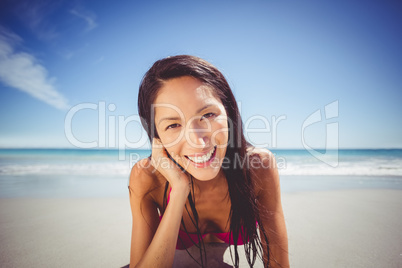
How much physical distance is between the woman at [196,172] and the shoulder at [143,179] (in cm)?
1

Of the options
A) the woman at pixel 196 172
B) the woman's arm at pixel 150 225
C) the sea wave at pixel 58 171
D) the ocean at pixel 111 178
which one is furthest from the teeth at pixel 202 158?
the sea wave at pixel 58 171

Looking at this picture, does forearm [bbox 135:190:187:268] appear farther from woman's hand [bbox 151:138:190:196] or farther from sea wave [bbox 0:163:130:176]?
sea wave [bbox 0:163:130:176]

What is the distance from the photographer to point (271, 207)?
2014 mm

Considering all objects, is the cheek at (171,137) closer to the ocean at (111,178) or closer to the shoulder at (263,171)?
the shoulder at (263,171)

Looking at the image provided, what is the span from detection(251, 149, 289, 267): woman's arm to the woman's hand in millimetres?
798

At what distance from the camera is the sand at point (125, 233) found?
7.77 feet

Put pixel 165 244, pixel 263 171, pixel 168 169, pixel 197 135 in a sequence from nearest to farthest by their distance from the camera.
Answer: pixel 165 244
pixel 197 135
pixel 168 169
pixel 263 171

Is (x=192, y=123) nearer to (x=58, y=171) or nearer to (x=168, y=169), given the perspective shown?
(x=168, y=169)

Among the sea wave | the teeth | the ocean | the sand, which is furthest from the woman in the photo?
the sea wave

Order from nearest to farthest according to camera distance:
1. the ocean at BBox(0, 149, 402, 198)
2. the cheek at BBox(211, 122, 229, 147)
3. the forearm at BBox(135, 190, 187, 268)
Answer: the forearm at BBox(135, 190, 187, 268) → the cheek at BBox(211, 122, 229, 147) → the ocean at BBox(0, 149, 402, 198)

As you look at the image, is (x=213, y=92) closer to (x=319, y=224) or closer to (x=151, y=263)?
(x=151, y=263)

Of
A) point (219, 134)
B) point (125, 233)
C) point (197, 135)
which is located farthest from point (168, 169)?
point (125, 233)

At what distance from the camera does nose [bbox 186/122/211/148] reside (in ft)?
5.36

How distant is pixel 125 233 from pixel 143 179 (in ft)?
5.88
